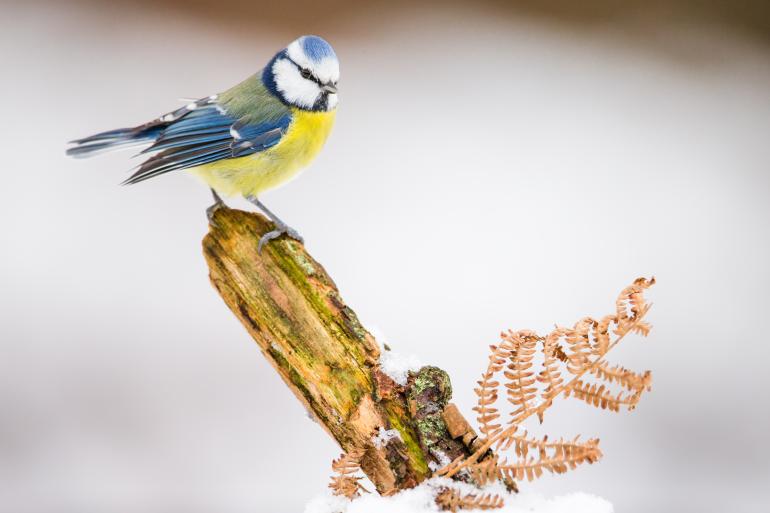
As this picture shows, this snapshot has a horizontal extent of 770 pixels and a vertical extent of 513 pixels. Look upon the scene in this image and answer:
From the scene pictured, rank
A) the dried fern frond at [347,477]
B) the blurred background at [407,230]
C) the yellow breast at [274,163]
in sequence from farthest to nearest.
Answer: the blurred background at [407,230]
the yellow breast at [274,163]
the dried fern frond at [347,477]

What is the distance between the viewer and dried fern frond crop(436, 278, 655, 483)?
3.76 ft

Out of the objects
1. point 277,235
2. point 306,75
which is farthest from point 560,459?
point 306,75

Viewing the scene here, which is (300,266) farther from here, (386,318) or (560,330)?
(386,318)

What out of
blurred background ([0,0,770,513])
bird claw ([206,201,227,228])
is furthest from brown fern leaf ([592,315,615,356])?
blurred background ([0,0,770,513])

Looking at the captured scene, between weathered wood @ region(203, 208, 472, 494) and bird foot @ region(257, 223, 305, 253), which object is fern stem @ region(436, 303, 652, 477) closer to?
weathered wood @ region(203, 208, 472, 494)

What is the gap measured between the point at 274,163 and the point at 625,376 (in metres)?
1.18

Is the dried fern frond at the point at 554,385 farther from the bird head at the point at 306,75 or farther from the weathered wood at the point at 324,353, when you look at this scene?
the bird head at the point at 306,75

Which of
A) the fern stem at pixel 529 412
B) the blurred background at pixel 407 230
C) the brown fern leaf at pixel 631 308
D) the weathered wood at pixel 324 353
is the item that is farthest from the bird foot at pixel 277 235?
the blurred background at pixel 407 230

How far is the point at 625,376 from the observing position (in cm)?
114

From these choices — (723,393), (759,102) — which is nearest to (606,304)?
(723,393)

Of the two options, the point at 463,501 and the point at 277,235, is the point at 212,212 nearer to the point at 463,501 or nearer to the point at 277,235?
the point at 277,235

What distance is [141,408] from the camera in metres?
3.08

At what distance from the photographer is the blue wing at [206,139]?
73.7 inches

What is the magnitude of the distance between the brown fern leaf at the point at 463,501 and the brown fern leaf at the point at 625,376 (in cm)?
25
